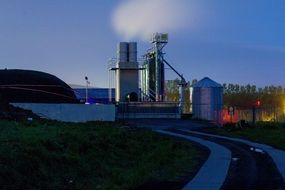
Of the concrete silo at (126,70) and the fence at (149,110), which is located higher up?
the concrete silo at (126,70)

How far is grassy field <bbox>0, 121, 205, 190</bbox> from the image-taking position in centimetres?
1437

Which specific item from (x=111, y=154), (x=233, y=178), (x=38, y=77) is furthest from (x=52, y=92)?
(x=233, y=178)

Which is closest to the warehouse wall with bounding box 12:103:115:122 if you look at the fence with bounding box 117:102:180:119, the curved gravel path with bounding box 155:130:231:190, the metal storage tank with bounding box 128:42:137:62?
the fence with bounding box 117:102:180:119

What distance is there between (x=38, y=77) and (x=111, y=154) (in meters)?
42.6

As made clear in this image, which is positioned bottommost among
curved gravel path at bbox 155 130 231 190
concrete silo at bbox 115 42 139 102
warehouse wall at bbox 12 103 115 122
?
curved gravel path at bbox 155 130 231 190

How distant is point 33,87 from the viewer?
6250 centimetres

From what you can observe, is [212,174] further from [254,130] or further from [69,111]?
[69,111]

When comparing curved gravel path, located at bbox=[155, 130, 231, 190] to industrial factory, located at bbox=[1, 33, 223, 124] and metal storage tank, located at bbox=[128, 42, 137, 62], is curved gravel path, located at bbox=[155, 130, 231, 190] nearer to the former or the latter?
industrial factory, located at bbox=[1, 33, 223, 124]

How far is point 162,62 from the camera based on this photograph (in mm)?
87562

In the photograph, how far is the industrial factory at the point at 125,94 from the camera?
56.8 metres

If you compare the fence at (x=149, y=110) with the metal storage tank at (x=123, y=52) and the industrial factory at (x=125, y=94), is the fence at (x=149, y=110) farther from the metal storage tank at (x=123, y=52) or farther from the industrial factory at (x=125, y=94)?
the metal storage tank at (x=123, y=52)

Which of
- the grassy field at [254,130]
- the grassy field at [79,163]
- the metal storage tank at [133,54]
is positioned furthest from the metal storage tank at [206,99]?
the grassy field at [79,163]

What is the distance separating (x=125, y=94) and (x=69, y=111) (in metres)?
32.8

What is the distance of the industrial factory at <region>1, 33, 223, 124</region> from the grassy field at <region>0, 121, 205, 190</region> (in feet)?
94.8
